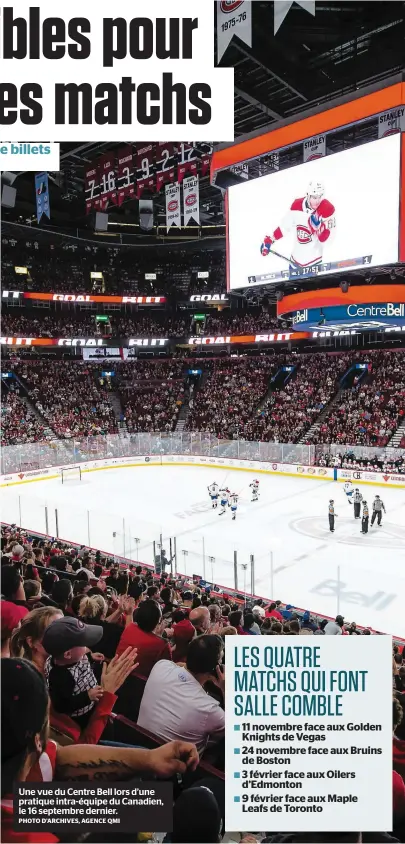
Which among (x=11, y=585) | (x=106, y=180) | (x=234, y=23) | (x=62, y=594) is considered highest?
(x=106, y=180)

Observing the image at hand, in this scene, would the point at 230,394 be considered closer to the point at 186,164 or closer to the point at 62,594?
the point at 186,164

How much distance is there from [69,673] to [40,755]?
0.50 meters

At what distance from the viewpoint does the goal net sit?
2594cm

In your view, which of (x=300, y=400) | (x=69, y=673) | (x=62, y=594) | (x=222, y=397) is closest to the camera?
(x=69, y=673)

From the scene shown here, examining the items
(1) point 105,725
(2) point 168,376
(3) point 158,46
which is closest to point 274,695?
(1) point 105,725

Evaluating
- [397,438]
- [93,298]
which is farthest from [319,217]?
[93,298]

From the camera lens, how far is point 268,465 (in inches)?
1051

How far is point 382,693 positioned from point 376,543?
12.8 metres

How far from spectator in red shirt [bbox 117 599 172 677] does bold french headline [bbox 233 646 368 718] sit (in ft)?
2.66

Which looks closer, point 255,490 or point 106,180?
point 106,180

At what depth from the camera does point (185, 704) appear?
9.55ft

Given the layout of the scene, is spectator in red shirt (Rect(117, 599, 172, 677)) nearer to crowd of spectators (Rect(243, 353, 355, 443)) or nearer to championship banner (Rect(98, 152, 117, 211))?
championship banner (Rect(98, 152, 117, 211))

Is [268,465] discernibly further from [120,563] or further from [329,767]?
[329,767]

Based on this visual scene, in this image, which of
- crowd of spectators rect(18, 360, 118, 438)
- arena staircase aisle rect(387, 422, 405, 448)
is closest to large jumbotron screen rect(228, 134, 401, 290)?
arena staircase aisle rect(387, 422, 405, 448)
